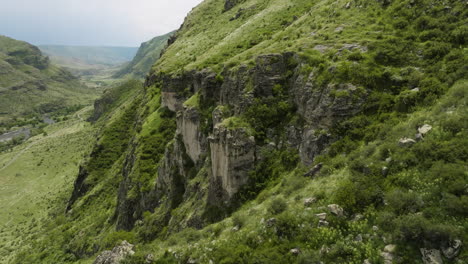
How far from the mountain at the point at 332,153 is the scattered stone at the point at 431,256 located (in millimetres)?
45

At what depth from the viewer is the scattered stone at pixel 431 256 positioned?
12.3m

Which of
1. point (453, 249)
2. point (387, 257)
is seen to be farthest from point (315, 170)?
point (453, 249)

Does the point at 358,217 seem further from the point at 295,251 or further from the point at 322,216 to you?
the point at 295,251

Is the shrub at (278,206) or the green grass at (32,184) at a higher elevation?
the shrub at (278,206)

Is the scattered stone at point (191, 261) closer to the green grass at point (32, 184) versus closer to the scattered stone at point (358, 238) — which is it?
the scattered stone at point (358, 238)

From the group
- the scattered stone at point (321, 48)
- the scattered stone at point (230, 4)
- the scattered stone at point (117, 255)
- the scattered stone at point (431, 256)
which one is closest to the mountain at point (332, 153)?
the scattered stone at point (431, 256)

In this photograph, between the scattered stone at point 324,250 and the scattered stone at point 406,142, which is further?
the scattered stone at point 406,142

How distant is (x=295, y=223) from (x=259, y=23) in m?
68.7

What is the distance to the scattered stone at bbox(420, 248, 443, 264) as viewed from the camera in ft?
40.3

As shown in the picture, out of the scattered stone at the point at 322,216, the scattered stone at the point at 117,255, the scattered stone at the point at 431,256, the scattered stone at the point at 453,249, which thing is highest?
the scattered stone at the point at 453,249

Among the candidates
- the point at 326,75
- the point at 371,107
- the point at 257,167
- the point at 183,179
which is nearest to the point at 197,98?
the point at 183,179

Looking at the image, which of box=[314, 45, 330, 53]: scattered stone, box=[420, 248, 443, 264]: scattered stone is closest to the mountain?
box=[420, 248, 443, 264]: scattered stone

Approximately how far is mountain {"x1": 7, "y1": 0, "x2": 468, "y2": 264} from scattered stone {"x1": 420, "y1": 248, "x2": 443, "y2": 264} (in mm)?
45

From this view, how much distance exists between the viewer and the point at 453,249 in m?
12.1
